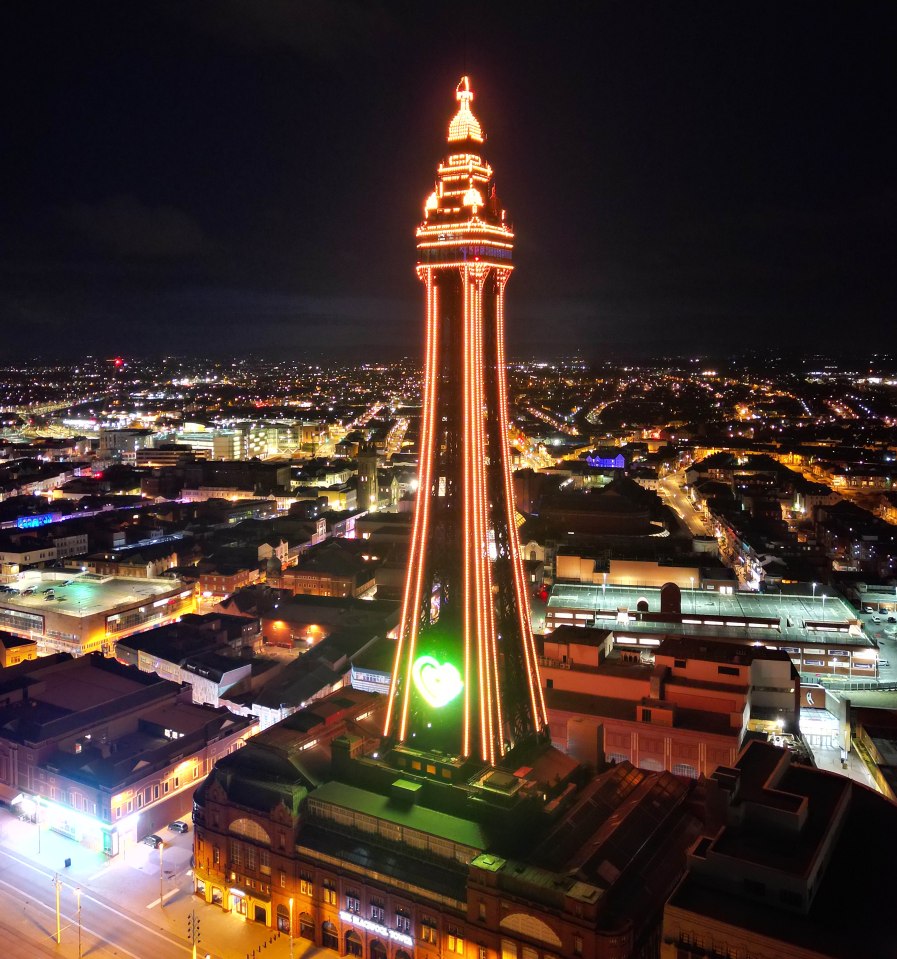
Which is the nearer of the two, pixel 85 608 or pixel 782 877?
pixel 782 877

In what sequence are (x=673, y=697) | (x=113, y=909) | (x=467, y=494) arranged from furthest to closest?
(x=673, y=697) → (x=467, y=494) → (x=113, y=909)

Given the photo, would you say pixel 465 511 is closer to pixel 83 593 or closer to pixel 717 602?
pixel 717 602

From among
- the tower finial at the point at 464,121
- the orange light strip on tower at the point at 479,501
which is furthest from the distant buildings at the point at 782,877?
the tower finial at the point at 464,121

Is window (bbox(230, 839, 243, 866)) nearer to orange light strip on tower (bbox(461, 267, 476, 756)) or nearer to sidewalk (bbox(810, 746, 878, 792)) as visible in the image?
orange light strip on tower (bbox(461, 267, 476, 756))

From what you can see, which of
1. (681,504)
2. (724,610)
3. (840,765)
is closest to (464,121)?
(840,765)

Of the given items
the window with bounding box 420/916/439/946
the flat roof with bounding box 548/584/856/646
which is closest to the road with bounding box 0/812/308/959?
the window with bounding box 420/916/439/946

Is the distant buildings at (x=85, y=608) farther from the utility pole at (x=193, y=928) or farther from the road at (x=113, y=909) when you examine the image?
the utility pole at (x=193, y=928)

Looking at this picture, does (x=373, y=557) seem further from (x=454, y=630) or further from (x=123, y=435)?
(x=123, y=435)
